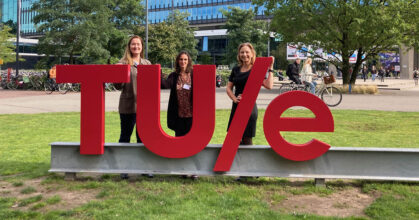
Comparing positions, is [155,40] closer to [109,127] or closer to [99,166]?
[109,127]

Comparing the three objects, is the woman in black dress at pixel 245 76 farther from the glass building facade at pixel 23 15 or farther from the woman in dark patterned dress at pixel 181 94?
the glass building facade at pixel 23 15

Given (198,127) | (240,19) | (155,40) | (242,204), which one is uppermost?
(240,19)

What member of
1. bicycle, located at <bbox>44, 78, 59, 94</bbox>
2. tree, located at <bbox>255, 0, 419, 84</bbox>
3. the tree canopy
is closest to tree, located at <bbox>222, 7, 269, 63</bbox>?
the tree canopy

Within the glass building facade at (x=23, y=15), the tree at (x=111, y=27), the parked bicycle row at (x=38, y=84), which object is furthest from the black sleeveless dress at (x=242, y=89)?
the glass building facade at (x=23, y=15)

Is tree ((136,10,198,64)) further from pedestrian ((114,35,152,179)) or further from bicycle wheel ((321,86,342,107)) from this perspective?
pedestrian ((114,35,152,179))

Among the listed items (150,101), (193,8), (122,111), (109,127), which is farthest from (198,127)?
(193,8)

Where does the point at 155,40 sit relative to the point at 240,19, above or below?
Answer: below

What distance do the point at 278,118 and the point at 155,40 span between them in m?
37.3

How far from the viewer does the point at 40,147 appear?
7680 millimetres

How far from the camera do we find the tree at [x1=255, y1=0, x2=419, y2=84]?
21.0m

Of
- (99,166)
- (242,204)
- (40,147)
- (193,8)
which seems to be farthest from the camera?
(193,8)

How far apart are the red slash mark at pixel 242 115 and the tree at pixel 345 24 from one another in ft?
57.5

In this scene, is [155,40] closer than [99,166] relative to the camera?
No

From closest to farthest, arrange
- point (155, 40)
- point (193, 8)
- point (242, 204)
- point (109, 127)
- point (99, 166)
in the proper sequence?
point (242, 204) → point (99, 166) → point (109, 127) → point (155, 40) → point (193, 8)
